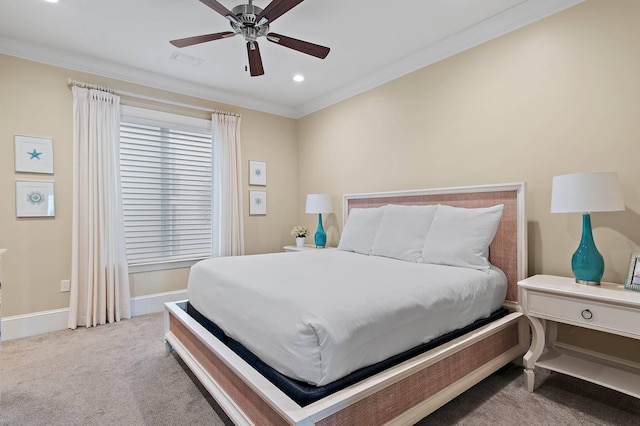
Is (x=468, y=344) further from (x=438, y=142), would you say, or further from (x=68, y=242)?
(x=68, y=242)

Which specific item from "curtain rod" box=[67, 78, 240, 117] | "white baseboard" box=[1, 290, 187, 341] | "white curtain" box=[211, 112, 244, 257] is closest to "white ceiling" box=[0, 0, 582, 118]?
"curtain rod" box=[67, 78, 240, 117]

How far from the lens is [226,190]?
4258mm

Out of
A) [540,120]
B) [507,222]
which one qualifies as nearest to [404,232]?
[507,222]

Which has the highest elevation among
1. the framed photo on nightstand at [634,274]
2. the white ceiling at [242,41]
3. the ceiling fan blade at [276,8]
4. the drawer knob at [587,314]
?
the white ceiling at [242,41]

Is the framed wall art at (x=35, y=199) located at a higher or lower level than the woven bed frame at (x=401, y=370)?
higher

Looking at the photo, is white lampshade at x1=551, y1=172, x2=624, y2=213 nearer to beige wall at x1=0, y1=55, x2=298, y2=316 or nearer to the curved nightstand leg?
the curved nightstand leg

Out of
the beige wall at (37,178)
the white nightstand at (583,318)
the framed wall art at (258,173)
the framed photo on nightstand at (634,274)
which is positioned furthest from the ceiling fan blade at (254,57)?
the framed photo on nightstand at (634,274)

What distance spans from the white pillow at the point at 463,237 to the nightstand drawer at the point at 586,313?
0.40 m

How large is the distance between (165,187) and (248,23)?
8.03 feet

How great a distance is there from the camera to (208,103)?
425cm

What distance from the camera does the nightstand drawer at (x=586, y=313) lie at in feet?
5.60

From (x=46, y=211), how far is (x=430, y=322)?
3.69 metres

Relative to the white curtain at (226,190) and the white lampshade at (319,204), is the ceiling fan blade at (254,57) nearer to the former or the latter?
the white curtain at (226,190)

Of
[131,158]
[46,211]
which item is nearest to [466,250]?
[131,158]
